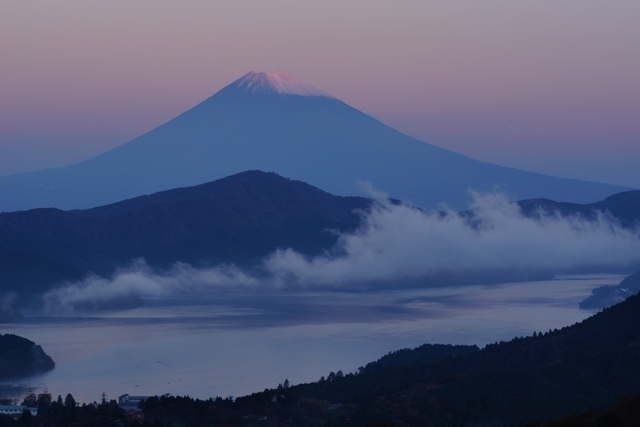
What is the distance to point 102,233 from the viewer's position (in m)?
111

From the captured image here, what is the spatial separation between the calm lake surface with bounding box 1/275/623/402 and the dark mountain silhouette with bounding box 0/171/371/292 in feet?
34.3

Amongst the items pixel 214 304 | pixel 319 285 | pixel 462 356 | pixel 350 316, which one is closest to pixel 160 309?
pixel 214 304

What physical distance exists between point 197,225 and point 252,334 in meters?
53.2

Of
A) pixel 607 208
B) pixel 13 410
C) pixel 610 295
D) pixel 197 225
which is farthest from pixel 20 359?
pixel 607 208

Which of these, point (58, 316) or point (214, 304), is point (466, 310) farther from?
point (58, 316)

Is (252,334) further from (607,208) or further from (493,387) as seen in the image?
(607,208)

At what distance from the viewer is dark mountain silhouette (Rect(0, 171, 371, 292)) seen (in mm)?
101938

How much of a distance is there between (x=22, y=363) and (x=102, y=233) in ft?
212

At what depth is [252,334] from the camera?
211 feet

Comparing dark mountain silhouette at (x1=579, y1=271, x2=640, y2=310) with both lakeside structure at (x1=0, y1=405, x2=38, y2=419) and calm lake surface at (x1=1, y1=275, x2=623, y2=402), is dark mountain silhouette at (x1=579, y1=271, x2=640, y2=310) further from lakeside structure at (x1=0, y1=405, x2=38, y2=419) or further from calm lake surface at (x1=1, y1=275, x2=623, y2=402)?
lakeside structure at (x1=0, y1=405, x2=38, y2=419)

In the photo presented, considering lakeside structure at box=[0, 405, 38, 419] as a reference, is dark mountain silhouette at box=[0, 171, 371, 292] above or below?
above

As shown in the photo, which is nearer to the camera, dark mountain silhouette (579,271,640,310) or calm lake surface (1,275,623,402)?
calm lake surface (1,275,623,402)

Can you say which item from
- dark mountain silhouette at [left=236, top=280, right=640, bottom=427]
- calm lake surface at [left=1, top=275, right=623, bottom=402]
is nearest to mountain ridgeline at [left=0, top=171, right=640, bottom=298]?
calm lake surface at [left=1, top=275, right=623, bottom=402]

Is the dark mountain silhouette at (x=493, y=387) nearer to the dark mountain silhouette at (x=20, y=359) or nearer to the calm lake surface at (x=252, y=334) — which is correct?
the calm lake surface at (x=252, y=334)
